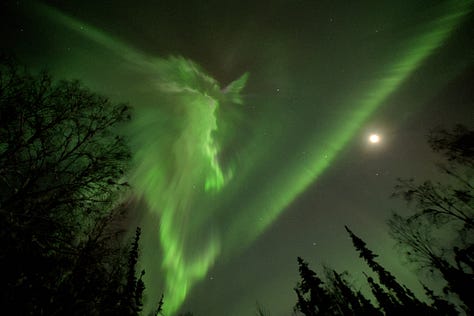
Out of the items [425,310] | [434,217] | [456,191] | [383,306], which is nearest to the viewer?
[456,191]

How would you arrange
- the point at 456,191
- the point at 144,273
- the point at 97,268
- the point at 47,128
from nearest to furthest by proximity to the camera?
1. the point at 97,268
2. the point at 47,128
3. the point at 456,191
4. the point at 144,273

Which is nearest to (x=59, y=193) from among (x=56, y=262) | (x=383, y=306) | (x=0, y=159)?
(x=0, y=159)

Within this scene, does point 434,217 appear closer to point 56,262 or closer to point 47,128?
point 56,262

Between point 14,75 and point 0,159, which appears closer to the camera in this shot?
point 0,159

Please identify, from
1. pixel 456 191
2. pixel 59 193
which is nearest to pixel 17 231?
pixel 59 193

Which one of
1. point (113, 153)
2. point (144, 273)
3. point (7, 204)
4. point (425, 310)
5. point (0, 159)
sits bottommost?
point (425, 310)

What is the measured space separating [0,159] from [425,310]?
46397 millimetres

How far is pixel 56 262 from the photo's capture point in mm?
4750

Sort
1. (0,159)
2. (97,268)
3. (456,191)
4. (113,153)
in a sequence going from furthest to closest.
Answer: (456,191) < (113,153) < (0,159) < (97,268)

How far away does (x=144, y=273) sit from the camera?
23531 mm

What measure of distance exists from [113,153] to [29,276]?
183 inches

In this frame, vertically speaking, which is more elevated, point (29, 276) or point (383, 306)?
point (29, 276)

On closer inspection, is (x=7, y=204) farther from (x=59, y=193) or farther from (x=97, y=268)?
(x=97, y=268)

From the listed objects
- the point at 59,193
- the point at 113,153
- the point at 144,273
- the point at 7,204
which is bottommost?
the point at 7,204
